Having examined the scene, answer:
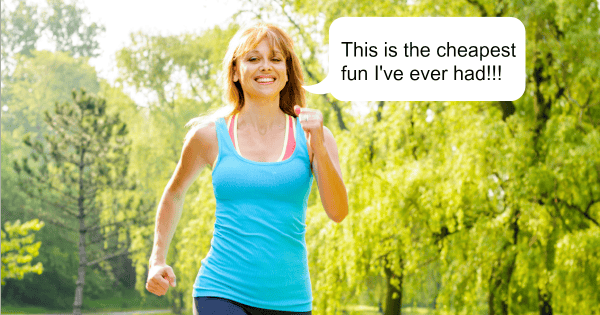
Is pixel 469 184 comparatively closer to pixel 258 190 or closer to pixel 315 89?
pixel 315 89

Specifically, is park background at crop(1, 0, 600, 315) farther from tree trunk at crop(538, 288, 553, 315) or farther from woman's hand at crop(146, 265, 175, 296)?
woman's hand at crop(146, 265, 175, 296)

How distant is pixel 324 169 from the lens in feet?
6.70

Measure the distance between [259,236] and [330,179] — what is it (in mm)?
283

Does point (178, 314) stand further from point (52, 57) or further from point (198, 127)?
point (198, 127)

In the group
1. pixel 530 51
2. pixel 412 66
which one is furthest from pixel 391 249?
pixel 412 66

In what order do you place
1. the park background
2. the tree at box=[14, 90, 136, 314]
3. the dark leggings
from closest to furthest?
the dark leggings
the park background
the tree at box=[14, 90, 136, 314]

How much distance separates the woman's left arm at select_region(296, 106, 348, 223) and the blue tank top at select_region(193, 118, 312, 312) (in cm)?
6

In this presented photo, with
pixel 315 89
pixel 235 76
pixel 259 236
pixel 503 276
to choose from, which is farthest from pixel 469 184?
pixel 259 236

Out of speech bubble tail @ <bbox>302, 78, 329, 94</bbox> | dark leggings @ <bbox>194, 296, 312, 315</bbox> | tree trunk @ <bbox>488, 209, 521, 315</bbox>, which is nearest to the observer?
dark leggings @ <bbox>194, 296, 312, 315</bbox>

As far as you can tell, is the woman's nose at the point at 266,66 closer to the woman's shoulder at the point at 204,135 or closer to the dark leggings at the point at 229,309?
the woman's shoulder at the point at 204,135

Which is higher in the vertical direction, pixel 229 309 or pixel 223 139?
pixel 223 139

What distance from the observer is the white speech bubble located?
4.59m

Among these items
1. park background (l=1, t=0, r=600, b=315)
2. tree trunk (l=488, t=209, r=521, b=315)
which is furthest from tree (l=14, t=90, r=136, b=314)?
tree trunk (l=488, t=209, r=521, b=315)

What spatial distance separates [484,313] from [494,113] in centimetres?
673
